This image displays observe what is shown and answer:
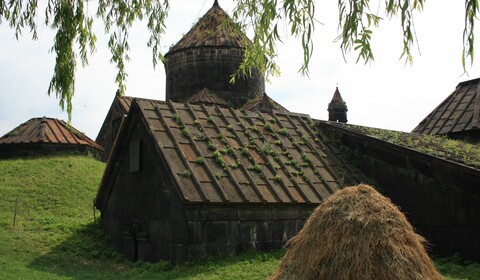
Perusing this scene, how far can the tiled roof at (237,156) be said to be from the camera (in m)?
12.5

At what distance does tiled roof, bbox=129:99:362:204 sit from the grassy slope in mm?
1628

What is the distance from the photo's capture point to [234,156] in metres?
14.0

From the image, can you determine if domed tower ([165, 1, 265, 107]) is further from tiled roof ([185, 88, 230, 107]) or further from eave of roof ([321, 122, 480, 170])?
eave of roof ([321, 122, 480, 170])

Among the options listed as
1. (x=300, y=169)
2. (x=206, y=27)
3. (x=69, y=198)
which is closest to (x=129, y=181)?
(x=300, y=169)

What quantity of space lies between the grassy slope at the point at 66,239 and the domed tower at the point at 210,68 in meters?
6.28

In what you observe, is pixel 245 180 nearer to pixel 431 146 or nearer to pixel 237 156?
pixel 237 156

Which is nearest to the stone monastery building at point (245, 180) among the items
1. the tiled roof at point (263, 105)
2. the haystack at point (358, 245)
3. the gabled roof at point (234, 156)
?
the gabled roof at point (234, 156)

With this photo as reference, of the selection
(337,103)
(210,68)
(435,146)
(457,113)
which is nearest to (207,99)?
(210,68)

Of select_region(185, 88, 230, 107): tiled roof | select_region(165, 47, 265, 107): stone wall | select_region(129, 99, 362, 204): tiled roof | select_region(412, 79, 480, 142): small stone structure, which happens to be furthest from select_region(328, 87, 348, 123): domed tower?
select_region(129, 99, 362, 204): tiled roof

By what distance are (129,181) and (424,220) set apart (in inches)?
309

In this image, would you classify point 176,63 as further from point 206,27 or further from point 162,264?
point 162,264

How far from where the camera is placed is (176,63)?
28.5 metres

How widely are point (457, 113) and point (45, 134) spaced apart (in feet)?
60.3

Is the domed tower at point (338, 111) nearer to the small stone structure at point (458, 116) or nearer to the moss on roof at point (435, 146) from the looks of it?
the small stone structure at point (458, 116)
